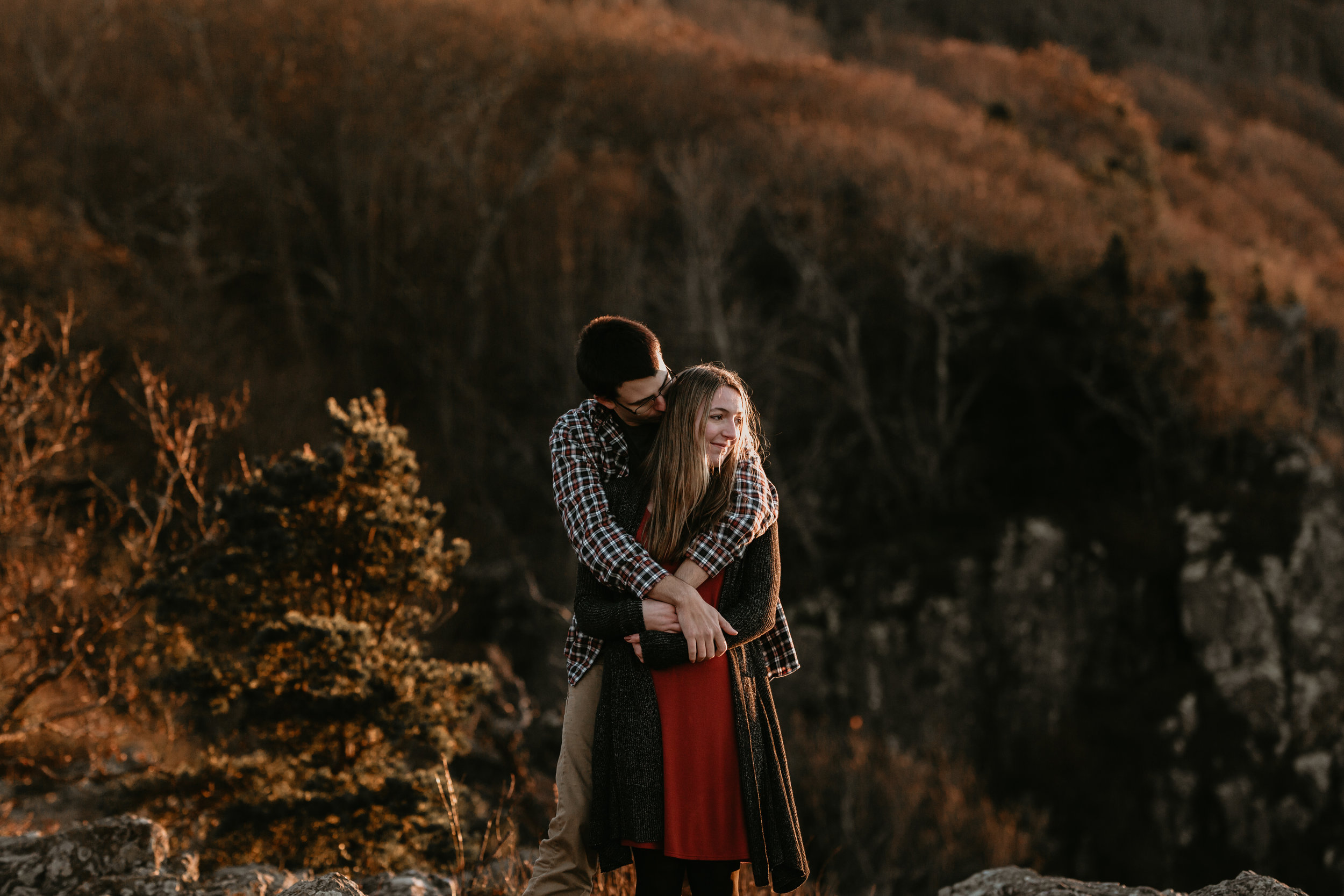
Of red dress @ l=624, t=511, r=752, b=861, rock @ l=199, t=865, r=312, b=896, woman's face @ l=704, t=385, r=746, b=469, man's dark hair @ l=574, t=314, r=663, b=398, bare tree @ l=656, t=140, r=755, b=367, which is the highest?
bare tree @ l=656, t=140, r=755, b=367

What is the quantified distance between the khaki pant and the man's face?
0.84 metres

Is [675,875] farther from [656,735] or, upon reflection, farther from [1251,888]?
[1251,888]

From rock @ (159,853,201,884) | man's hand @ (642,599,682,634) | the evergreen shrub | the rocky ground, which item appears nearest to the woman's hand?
man's hand @ (642,599,682,634)

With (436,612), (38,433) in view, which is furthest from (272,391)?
(436,612)

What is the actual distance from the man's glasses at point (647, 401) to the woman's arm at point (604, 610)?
1.66 feet

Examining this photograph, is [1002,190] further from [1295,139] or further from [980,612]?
[1295,139]

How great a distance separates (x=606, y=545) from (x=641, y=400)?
48cm

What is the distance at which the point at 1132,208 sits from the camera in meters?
25.2

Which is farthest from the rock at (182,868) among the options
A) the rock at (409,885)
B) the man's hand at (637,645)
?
the man's hand at (637,645)

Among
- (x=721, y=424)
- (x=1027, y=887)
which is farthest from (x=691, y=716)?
(x=1027, y=887)

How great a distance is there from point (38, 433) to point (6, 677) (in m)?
2.00

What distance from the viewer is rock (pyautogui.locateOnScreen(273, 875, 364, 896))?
309 centimetres

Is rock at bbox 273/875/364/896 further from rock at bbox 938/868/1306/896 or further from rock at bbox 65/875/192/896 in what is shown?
rock at bbox 938/868/1306/896

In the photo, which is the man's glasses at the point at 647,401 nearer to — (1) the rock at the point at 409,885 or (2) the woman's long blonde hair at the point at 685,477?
(2) the woman's long blonde hair at the point at 685,477
